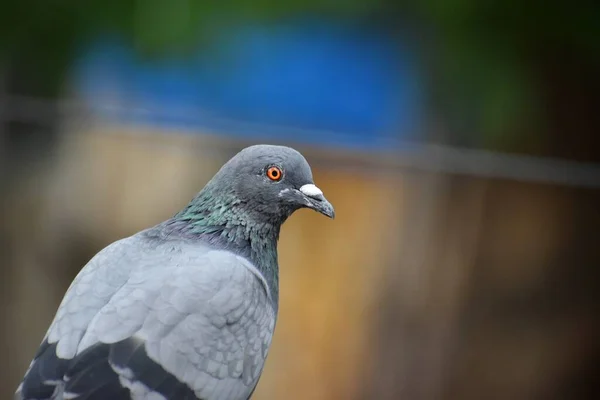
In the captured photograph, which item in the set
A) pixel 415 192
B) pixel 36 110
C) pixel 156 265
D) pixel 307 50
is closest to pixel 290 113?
pixel 307 50

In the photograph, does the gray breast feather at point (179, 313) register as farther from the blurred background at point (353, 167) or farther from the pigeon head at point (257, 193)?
the blurred background at point (353, 167)

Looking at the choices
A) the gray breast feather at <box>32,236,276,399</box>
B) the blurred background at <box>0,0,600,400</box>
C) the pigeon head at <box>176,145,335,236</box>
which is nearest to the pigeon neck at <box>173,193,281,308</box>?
the pigeon head at <box>176,145,335,236</box>

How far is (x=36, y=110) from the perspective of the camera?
5672mm

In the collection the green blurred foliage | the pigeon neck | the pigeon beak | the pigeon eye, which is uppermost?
the green blurred foliage

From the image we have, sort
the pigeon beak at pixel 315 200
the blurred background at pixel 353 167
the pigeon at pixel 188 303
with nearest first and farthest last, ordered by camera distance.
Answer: the pigeon at pixel 188 303 → the pigeon beak at pixel 315 200 → the blurred background at pixel 353 167

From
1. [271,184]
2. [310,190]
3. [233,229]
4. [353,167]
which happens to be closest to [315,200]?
[310,190]

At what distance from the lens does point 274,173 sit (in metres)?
3.04

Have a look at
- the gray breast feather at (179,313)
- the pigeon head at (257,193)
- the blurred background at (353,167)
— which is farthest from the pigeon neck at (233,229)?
the blurred background at (353,167)

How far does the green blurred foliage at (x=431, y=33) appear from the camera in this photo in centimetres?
562

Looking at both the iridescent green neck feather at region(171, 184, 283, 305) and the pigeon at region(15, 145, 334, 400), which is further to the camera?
the iridescent green neck feather at region(171, 184, 283, 305)

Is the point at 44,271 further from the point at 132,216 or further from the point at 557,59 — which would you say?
the point at 557,59

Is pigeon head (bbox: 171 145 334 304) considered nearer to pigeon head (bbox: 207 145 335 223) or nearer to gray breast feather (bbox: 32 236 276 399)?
pigeon head (bbox: 207 145 335 223)

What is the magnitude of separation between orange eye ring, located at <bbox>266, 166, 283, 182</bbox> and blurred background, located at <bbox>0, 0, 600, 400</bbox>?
8.27 ft

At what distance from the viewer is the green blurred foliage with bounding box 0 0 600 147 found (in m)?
5.62
